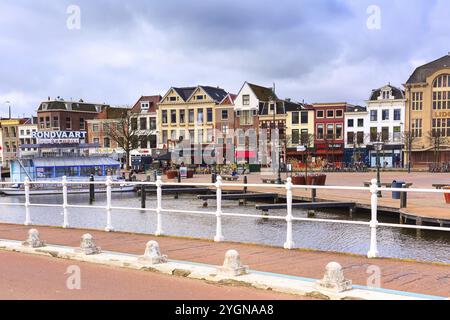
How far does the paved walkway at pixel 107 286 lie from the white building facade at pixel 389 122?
64.5 meters

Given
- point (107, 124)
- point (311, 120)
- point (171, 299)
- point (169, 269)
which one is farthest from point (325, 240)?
point (107, 124)

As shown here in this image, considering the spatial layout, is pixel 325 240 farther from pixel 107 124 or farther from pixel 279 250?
pixel 107 124

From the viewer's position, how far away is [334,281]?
603cm

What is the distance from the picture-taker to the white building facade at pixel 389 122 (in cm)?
6869

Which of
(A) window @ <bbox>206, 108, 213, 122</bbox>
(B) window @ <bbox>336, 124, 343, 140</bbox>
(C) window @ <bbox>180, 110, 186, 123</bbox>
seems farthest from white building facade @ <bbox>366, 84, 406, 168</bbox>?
(C) window @ <bbox>180, 110, 186, 123</bbox>

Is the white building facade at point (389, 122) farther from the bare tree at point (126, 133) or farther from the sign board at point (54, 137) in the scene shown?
the sign board at point (54, 137)

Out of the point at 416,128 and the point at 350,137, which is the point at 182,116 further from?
the point at 416,128

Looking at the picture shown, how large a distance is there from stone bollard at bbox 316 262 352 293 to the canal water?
8.63m

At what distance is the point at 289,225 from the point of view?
923 centimetres

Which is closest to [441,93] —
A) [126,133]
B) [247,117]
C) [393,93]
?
[393,93]

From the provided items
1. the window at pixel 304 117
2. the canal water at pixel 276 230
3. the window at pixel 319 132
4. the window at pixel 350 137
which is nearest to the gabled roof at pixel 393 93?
the window at pixel 350 137

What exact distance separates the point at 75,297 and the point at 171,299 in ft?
4.07

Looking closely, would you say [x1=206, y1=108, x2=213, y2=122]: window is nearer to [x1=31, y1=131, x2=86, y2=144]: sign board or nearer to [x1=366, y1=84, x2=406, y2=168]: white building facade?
[x1=366, y1=84, x2=406, y2=168]: white building facade

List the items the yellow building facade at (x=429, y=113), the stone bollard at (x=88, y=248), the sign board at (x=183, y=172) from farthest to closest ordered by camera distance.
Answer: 1. the yellow building facade at (x=429, y=113)
2. the sign board at (x=183, y=172)
3. the stone bollard at (x=88, y=248)
